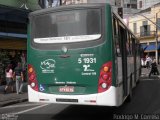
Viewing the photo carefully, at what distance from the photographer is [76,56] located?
31.1 ft

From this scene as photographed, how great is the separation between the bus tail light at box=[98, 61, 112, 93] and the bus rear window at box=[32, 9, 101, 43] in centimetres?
80

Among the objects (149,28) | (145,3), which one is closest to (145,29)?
(149,28)

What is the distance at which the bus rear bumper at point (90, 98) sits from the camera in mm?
9156

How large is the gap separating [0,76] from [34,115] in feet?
30.3

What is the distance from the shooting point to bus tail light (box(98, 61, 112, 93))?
30.2 feet

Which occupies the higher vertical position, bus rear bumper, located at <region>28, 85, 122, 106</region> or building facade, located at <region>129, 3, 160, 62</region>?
building facade, located at <region>129, 3, 160, 62</region>

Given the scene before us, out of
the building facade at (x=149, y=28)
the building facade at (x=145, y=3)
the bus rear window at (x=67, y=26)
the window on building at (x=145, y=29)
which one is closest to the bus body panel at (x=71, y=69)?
the bus rear window at (x=67, y=26)

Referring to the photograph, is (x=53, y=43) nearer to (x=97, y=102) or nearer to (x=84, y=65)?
(x=84, y=65)

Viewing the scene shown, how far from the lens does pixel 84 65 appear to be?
30.9ft

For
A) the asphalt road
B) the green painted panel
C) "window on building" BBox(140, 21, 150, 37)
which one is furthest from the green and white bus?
"window on building" BBox(140, 21, 150, 37)

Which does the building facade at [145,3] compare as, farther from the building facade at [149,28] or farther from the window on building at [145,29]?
the window on building at [145,29]

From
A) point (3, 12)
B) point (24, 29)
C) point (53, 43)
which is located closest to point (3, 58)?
point (3, 12)

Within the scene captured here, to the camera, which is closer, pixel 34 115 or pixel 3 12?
pixel 34 115

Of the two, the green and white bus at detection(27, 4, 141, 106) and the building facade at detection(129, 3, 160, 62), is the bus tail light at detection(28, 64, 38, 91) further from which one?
the building facade at detection(129, 3, 160, 62)
